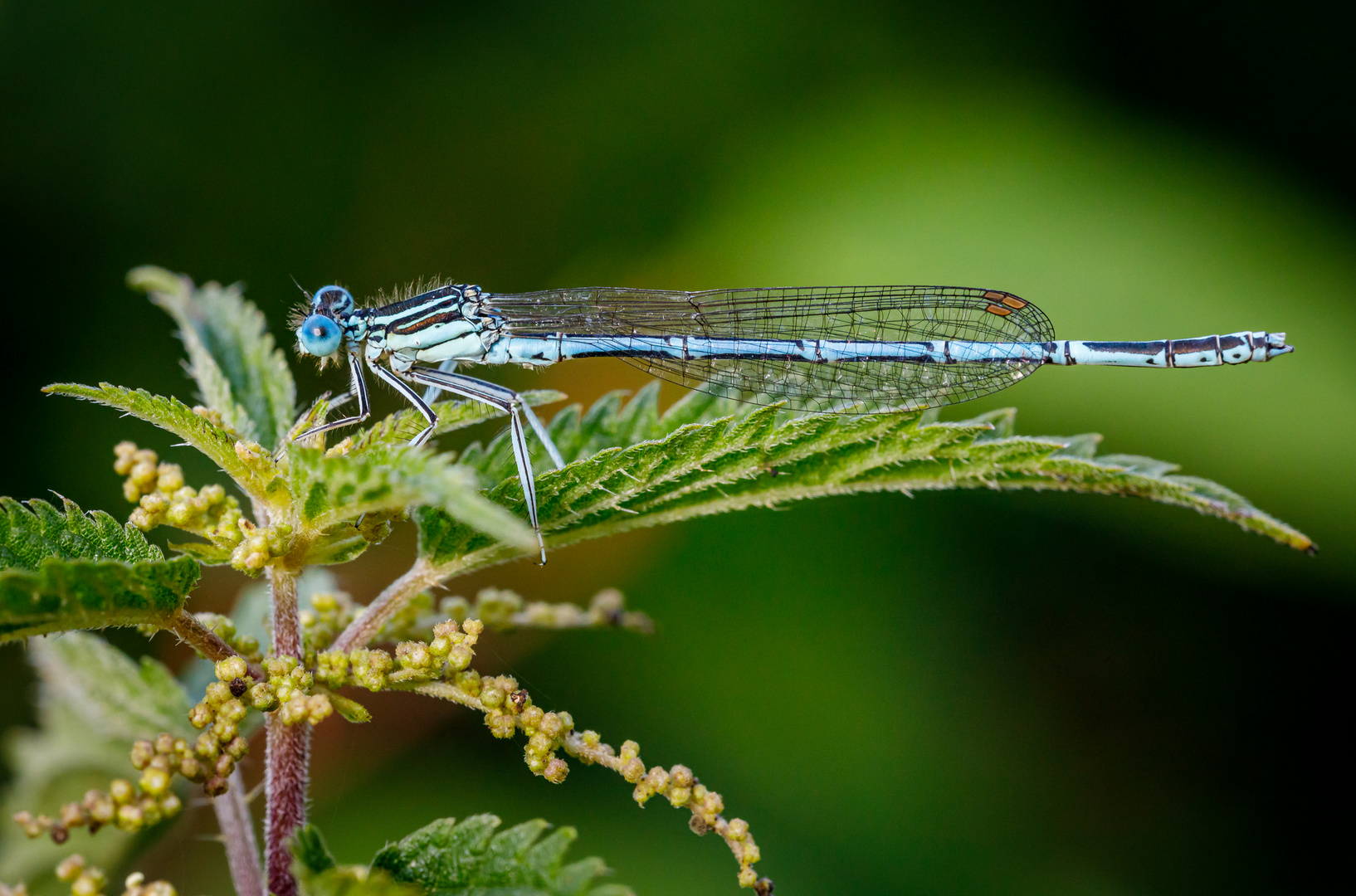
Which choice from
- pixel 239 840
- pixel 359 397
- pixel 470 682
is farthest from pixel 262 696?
→ pixel 359 397

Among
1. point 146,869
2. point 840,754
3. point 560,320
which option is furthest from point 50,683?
point 840,754

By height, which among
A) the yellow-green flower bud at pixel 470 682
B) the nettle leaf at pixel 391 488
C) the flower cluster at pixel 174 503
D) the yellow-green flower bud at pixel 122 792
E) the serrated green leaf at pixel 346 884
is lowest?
the serrated green leaf at pixel 346 884

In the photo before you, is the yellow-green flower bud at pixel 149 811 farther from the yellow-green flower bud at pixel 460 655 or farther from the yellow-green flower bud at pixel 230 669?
the yellow-green flower bud at pixel 460 655

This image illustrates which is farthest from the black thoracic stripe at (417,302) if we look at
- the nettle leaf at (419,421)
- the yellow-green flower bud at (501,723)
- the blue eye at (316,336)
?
the yellow-green flower bud at (501,723)

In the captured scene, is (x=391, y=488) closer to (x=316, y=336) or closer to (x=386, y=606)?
(x=386, y=606)

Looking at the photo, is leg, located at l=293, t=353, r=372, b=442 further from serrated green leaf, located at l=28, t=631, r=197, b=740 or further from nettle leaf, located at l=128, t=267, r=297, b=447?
serrated green leaf, located at l=28, t=631, r=197, b=740
